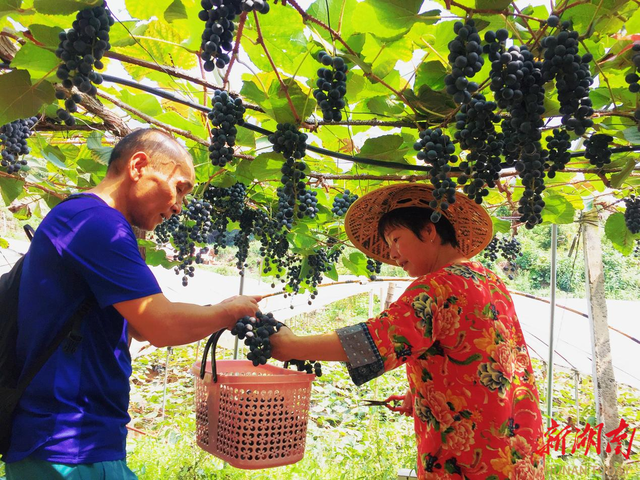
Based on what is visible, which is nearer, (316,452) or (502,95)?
(502,95)

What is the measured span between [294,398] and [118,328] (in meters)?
0.62

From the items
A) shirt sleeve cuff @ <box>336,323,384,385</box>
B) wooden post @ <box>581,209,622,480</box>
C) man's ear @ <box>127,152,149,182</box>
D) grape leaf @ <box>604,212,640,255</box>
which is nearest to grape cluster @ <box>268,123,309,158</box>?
man's ear @ <box>127,152,149,182</box>

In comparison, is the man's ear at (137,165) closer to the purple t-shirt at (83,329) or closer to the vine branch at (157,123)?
the purple t-shirt at (83,329)

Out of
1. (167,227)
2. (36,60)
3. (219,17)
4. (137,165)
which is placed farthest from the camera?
(167,227)

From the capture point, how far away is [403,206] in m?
1.79

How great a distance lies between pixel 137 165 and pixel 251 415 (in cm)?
85

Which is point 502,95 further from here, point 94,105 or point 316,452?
point 316,452

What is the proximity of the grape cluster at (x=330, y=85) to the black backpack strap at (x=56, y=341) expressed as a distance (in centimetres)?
83

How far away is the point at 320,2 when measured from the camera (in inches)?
55.4

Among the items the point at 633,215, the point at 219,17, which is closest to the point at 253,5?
the point at 219,17

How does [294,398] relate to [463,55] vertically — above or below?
below

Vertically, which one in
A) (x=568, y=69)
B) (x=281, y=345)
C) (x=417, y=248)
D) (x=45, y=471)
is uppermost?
(x=568, y=69)

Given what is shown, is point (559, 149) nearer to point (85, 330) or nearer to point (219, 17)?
point (219, 17)

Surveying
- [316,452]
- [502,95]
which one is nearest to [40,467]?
[502,95]
